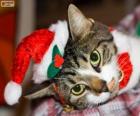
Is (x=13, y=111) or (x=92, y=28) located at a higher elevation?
(x=92, y=28)

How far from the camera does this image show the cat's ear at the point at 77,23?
0.48 meters

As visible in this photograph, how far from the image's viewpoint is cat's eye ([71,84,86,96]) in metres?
0.50

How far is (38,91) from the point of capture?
51 cm

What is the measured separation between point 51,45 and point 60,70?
0.04 metres

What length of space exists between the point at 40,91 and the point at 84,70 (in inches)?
2.9

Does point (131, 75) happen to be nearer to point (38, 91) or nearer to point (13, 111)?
point (38, 91)

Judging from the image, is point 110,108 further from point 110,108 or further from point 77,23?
point 77,23

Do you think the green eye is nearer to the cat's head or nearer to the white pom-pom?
the cat's head

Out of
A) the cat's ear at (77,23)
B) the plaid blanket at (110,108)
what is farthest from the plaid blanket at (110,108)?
the cat's ear at (77,23)

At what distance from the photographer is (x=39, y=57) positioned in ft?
1.63

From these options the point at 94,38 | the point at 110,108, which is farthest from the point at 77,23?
the point at 110,108

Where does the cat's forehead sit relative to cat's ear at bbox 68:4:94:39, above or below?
below

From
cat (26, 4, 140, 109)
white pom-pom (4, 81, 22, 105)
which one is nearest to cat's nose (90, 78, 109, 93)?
cat (26, 4, 140, 109)

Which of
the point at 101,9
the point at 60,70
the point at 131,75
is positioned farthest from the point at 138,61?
the point at 101,9
